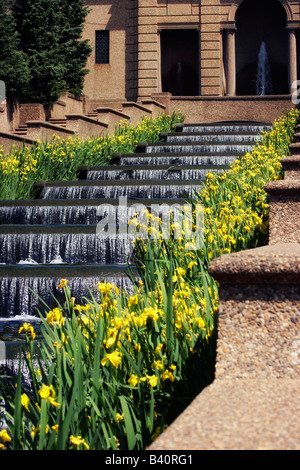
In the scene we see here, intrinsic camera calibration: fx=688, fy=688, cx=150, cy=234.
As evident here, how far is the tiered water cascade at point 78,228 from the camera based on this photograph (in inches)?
282

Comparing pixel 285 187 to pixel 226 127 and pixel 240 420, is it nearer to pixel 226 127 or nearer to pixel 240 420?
pixel 240 420

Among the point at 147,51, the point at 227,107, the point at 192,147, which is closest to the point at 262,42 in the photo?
the point at 147,51

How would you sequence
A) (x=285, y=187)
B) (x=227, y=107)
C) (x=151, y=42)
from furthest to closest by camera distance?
(x=151, y=42)
(x=227, y=107)
(x=285, y=187)

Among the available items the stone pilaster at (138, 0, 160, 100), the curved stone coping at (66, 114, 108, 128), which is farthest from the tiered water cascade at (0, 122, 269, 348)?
the stone pilaster at (138, 0, 160, 100)

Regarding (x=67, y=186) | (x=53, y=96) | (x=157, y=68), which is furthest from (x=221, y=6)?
(x=67, y=186)

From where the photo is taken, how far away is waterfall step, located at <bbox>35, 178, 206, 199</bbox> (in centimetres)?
1187

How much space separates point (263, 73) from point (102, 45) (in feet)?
28.1

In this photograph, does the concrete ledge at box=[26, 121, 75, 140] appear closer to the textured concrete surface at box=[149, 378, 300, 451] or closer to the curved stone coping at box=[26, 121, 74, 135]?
the curved stone coping at box=[26, 121, 74, 135]

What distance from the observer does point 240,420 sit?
2.25 metres

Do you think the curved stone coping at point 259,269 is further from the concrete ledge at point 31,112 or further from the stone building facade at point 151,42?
the stone building facade at point 151,42

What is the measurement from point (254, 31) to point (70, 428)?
3334 centimetres

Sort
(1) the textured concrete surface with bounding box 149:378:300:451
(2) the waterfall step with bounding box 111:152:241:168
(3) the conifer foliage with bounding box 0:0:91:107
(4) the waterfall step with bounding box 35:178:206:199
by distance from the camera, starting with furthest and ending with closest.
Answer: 1. (3) the conifer foliage with bounding box 0:0:91:107
2. (2) the waterfall step with bounding box 111:152:241:168
3. (4) the waterfall step with bounding box 35:178:206:199
4. (1) the textured concrete surface with bounding box 149:378:300:451

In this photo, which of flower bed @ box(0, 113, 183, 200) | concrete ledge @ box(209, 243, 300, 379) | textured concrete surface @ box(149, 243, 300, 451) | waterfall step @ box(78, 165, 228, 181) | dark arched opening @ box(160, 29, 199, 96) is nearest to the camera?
textured concrete surface @ box(149, 243, 300, 451)

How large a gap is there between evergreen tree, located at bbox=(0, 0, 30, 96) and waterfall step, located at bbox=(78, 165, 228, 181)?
7486 mm
